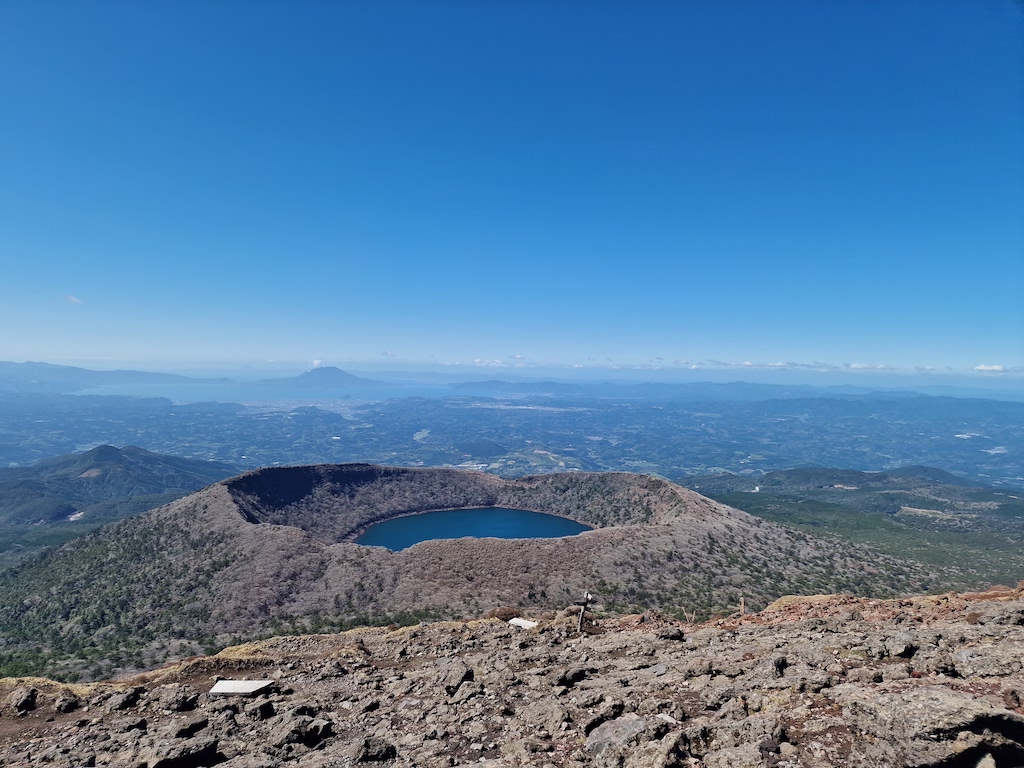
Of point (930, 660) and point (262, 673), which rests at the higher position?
point (930, 660)

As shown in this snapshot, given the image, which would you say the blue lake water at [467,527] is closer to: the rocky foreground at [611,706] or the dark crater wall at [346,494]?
the dark crater wall at [346,494]

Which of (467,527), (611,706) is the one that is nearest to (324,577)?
(467,527)

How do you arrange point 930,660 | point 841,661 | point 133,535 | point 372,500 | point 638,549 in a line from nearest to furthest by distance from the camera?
1. point 930,660
2. point 841,661
3. point 638,549
4. point 133,535
5. point 372,500

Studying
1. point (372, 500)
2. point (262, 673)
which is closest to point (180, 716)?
point (262, 673)

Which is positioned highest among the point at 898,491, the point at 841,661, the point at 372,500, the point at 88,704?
the point at 841,661

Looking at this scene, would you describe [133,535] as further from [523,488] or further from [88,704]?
[523,488]

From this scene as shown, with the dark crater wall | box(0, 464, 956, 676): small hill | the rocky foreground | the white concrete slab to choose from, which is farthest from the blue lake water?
the white concrete slab
